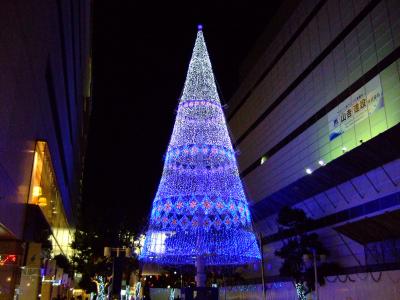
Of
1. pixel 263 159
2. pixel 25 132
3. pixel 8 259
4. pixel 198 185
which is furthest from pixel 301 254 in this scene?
pixel 25 132

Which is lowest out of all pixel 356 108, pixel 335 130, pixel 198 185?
pixel 198 185

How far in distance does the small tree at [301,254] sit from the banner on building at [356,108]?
6.08 m

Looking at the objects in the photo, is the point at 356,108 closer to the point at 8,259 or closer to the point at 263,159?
the point at 263,159

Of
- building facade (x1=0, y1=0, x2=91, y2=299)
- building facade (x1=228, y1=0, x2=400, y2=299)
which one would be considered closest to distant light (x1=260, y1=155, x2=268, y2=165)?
building facade (x1=228, y1=0, x2=400, y2=299)

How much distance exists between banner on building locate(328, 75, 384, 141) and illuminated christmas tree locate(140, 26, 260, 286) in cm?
811

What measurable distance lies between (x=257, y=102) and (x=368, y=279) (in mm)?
28265

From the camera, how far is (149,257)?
87.3ft

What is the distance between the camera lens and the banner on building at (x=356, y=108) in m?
25.0

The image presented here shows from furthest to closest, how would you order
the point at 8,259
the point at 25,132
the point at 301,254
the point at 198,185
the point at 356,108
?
the point at 301,254, the point at 356,108, the point at 198,185, the point at 8,259, the point at 25,132

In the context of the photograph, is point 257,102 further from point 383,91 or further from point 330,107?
point 383,91

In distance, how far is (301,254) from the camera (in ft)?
91.6

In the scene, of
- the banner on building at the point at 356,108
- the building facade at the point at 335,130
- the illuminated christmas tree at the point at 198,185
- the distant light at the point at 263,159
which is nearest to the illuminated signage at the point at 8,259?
the illuminated christmas tree at the point at 198,185

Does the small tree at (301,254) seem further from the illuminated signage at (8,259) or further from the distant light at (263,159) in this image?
the illuminated signage at (8,259)

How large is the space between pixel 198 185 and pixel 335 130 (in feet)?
35.3
